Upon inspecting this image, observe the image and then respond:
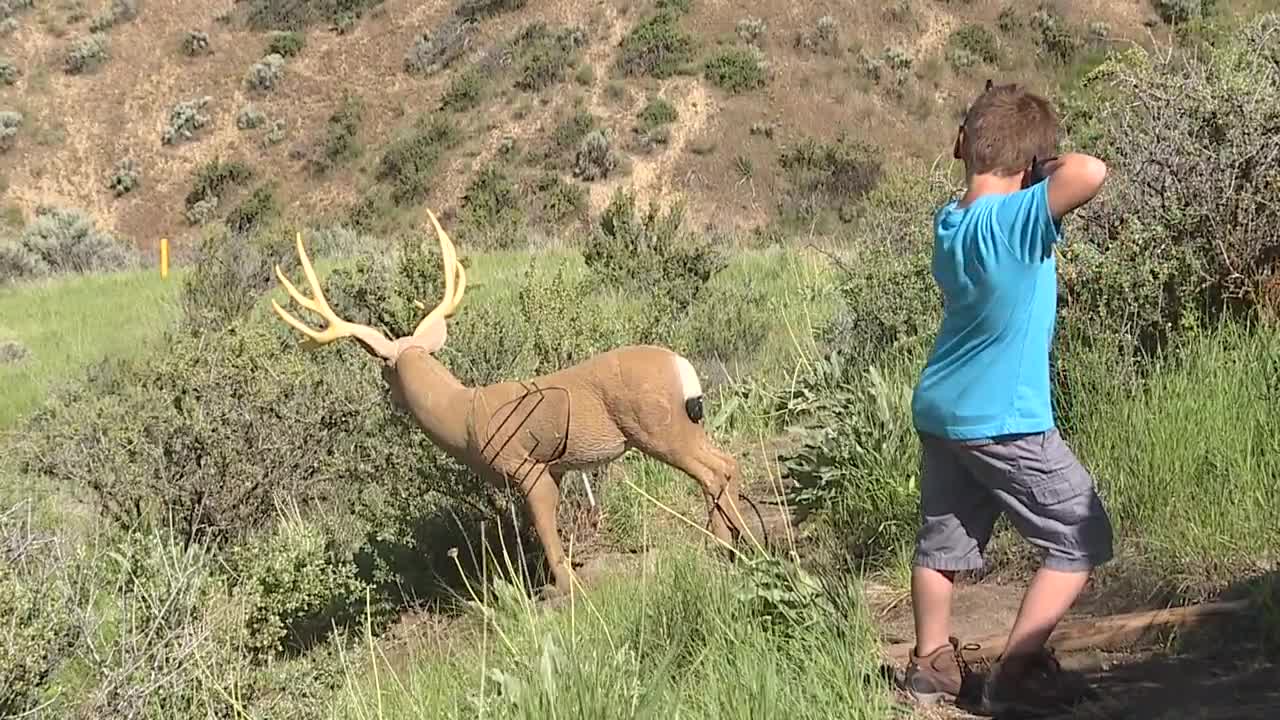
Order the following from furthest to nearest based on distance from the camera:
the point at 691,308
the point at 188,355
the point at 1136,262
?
the point at 691,308 → the point at 188,355 → the point at 1136,262

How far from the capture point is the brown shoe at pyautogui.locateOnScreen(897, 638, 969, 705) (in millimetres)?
3363

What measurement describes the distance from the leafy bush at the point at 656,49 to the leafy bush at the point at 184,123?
43.1 feet

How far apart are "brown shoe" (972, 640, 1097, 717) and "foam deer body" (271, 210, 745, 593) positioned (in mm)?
1681

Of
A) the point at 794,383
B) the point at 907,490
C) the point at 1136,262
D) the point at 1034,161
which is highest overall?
the point at 1034,161

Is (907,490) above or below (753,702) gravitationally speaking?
below

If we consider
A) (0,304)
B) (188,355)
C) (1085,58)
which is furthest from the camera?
(1085,58)

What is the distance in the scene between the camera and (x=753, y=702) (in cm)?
299

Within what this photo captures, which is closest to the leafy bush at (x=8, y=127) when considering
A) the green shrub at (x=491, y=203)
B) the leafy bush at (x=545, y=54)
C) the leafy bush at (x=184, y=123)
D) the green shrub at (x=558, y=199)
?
the leafy bush at (x=184, y=123)

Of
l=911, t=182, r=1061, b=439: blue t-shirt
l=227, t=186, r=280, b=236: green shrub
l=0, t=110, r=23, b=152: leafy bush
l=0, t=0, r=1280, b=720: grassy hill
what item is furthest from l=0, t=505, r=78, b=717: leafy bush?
l=0, t=110, r=23, b=152: leafy bush

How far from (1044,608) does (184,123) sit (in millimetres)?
38246

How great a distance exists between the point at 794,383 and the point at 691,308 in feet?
13.8

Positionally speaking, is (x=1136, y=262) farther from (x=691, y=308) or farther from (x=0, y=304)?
(x=0, y=304)

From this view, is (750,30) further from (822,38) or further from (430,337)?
(430,337)

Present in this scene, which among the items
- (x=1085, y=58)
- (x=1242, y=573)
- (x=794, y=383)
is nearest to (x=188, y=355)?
(x=794, y=383)
